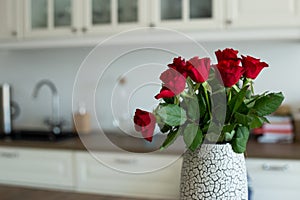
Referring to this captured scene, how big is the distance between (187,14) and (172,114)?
1763mm

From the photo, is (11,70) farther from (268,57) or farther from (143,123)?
(143,123)

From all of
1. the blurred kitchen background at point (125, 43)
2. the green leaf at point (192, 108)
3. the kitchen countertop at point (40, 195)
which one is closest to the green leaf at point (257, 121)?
the green leaf at point (192, 108)

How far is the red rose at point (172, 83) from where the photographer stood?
2.79 feet

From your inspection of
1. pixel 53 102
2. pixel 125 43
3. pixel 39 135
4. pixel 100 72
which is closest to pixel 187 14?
pixel 125 43

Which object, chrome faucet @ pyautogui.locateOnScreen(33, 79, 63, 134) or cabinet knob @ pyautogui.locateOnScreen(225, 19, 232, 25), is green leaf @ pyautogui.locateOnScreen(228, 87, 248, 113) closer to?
cabinet knob @ pyautogui.locateOnScreen(225, 19, 232, 25)

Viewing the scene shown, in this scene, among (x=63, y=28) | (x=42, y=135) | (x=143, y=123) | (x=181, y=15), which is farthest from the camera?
(x=42, y=135)

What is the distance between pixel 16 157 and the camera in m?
2.64

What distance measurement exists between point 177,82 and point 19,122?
2706 mm

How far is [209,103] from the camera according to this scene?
0.90 m

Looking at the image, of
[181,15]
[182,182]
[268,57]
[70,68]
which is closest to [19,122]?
[70,68]

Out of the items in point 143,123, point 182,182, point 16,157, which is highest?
point 143,123

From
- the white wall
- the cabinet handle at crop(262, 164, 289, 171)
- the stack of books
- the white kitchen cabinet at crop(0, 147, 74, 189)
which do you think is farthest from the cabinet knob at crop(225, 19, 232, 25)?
the white kitchen cabinet at crop(0, 147, 74, 189)

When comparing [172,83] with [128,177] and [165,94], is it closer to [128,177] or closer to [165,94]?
[165,94]

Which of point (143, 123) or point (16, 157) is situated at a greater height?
point (143, 123)
